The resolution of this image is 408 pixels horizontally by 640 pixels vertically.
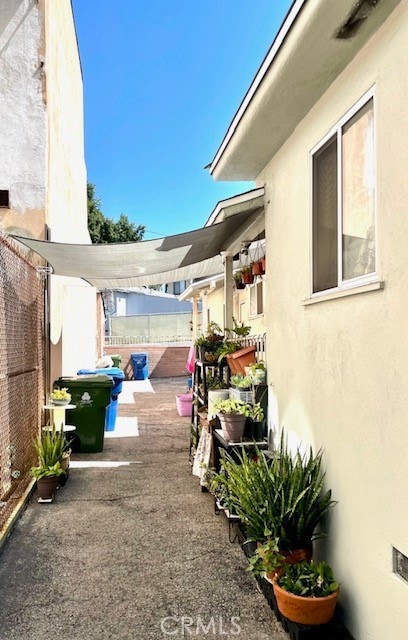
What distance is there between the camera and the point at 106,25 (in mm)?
18375

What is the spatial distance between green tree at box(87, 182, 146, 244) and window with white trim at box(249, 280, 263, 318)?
24966 millimetres

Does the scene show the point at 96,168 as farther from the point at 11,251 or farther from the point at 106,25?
the point at 11,251

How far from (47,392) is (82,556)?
4034 mm

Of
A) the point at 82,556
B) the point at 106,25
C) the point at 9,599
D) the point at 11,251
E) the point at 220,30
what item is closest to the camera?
the point at 9,599

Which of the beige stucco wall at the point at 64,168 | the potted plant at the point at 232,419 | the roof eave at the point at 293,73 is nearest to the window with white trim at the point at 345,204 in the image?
the roof eave at the point at 293,73

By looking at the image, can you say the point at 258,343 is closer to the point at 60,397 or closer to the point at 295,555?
the point at 295,555

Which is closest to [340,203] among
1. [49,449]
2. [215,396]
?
[215,396]

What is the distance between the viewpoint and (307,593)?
327 centimetres

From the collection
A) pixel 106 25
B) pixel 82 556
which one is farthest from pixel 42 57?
pixel 106 25

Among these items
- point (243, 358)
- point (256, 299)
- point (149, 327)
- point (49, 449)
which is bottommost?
point (49, 449)

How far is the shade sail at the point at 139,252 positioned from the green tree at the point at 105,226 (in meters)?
27.1

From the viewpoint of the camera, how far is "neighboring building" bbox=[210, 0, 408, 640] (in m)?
2.79

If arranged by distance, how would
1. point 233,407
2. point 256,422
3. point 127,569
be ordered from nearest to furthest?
1. point 127,569
2. point 233,407
3. point 256,422

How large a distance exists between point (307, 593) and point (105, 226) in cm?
3742
